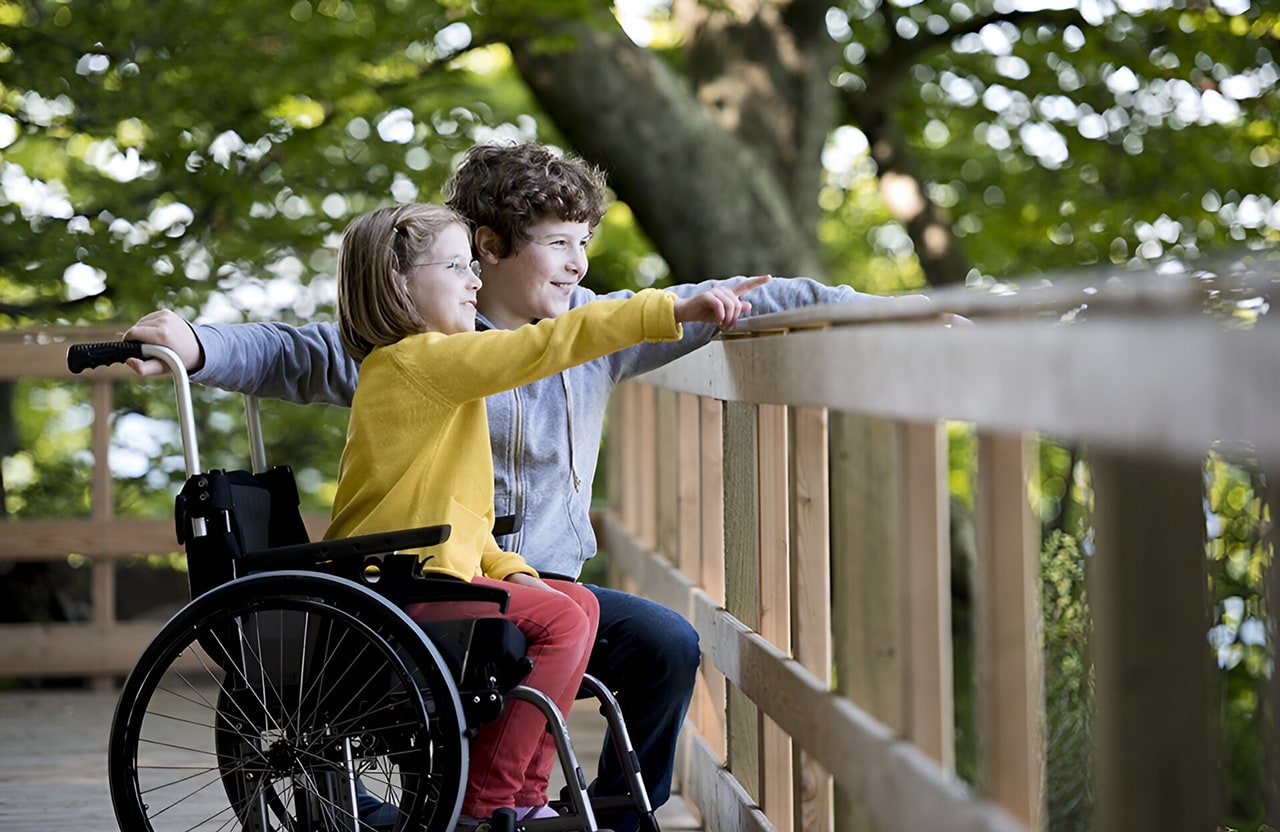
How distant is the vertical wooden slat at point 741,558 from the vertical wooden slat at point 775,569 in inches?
1.2

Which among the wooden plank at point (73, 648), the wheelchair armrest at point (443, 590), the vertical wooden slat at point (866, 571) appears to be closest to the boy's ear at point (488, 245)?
the wheelchair armrest at point (443, 590)

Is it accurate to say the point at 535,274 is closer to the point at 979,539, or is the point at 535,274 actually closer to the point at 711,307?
the point at 711,307

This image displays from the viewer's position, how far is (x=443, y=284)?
195 centimetres

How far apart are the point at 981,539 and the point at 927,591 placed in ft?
0.43

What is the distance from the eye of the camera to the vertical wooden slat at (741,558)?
6.82ft

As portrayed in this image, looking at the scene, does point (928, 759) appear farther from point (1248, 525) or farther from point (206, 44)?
point (206, 44)

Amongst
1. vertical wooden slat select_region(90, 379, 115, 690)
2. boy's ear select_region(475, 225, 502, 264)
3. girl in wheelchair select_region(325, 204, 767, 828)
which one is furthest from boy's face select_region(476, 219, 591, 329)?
vertical wooden slat select_region(90, 379, 115, 690)

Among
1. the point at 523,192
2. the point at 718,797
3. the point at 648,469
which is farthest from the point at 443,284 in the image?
the point at 648,469

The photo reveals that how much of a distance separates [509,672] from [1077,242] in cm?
567

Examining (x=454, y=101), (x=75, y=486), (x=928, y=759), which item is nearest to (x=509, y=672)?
(x=928, y=759)

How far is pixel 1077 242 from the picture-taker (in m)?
6.88

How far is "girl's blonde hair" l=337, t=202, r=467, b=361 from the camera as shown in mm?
1926

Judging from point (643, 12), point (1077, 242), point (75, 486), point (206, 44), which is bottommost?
point (75, 486)

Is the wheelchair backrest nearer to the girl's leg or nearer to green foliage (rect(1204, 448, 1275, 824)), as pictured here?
the girl's leg
